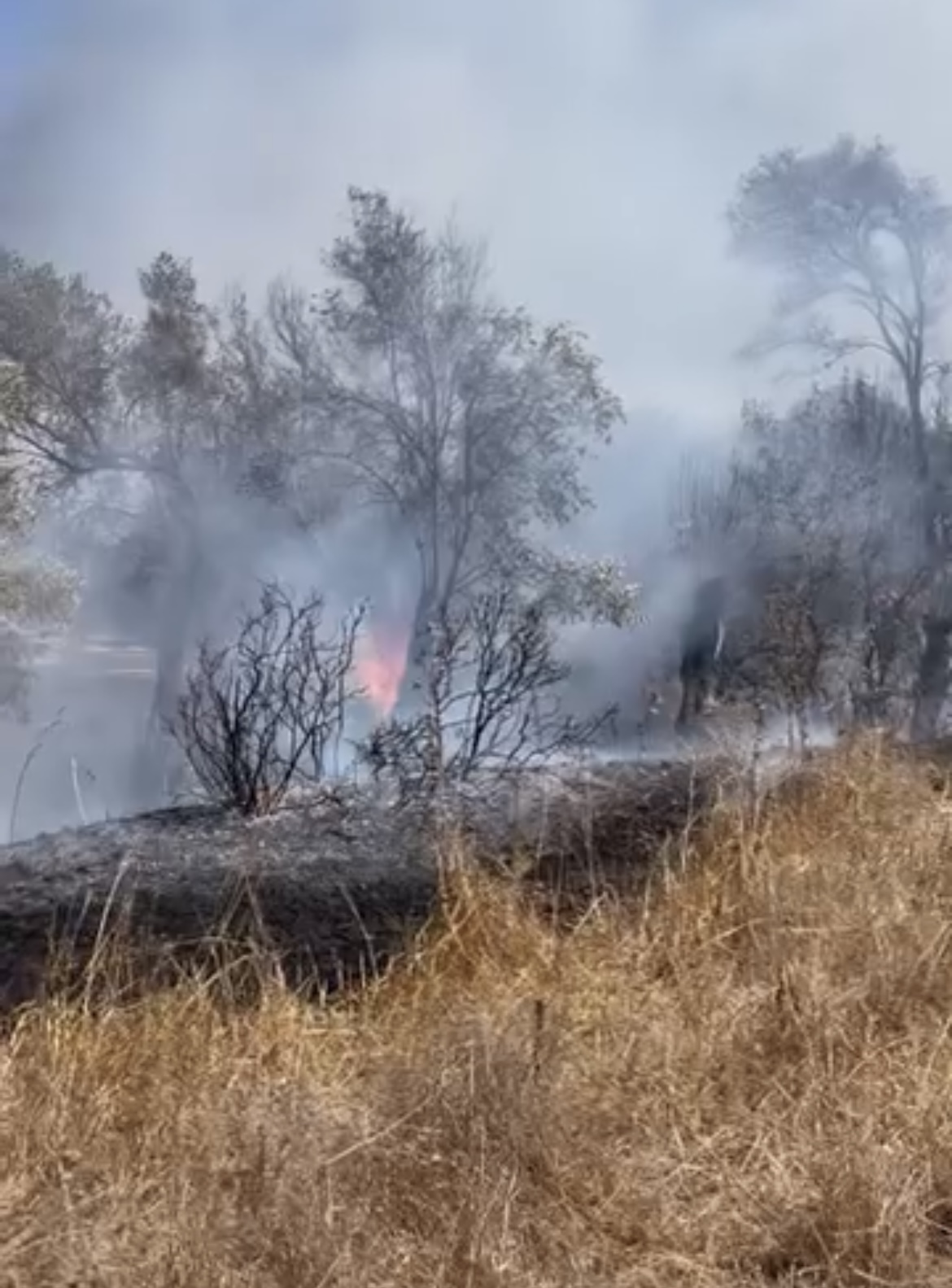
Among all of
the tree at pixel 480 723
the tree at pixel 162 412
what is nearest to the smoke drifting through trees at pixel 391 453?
the tree at pixel 162 412

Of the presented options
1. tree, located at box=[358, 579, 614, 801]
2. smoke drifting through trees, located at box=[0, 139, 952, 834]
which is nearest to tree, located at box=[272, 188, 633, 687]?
smoke drifting through trees, located at box=[0, 139, 952, 834]

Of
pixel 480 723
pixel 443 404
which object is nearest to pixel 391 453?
pixel 443 404

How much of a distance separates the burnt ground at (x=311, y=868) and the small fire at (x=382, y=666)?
12.6ft

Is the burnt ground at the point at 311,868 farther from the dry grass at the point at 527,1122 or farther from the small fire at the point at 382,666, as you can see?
the small fire at the point at 382,666

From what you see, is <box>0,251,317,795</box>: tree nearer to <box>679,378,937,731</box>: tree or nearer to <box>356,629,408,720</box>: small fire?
<box>356,629,408,720</box>: small fire

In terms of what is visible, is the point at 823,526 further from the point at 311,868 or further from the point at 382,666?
the point at 311,868

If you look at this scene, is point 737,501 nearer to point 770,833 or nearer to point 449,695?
point 449,695

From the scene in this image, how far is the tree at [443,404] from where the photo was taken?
50.5ft

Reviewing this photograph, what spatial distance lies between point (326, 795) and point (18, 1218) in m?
3.39

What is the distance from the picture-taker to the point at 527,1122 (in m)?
2.56

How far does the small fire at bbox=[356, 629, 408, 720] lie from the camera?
1080cm

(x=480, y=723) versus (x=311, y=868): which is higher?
(x=480, y=723)

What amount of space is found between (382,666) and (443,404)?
309 cm

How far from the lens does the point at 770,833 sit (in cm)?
445
